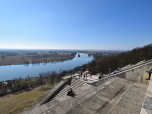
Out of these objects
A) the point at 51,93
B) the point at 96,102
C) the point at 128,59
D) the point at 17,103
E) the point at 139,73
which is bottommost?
the point at 17,103

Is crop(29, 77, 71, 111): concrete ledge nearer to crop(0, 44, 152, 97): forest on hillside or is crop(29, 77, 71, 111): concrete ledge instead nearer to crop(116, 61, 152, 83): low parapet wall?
crop(116, 61, 152, 83): low parapet wall

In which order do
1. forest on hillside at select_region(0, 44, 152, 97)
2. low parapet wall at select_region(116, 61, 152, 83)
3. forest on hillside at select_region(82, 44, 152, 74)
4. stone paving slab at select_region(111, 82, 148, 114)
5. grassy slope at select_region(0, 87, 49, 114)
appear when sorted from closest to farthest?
stone paving slab at select_region(111, 82, 148, 114), low parapet wall at select_region(116, 61, 152, 83), grassy slope at select_region(0, 87, 49, 114), forest on hillside at select_region(82, 44, 152, 74), forest on hillside at select_region(0, 44, 152, 97)

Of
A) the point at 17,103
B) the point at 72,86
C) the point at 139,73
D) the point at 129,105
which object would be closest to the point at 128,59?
the point at 139,73

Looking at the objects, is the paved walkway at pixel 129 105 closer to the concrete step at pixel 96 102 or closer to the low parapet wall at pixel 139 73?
the concrete step at pixel 96 102

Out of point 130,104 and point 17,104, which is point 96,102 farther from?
point 17,104

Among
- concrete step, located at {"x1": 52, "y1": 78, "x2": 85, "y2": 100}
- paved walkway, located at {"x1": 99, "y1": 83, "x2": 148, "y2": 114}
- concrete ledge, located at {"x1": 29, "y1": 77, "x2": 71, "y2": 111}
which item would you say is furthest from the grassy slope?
paved walkway, located at {"x1": 99, "y1": 83, "x2": 148, "y2": 114}

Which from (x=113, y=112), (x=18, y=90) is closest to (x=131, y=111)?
(x=113, y=112)

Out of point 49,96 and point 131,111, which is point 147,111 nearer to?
point 131,111

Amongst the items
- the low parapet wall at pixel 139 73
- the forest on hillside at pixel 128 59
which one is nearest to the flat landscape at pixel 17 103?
the low parapet wall at pixel 139 73

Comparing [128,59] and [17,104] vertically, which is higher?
[128,59]

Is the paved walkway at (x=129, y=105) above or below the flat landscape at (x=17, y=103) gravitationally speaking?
above

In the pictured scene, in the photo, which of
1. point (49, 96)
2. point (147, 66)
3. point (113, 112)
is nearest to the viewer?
point (113, 112)
